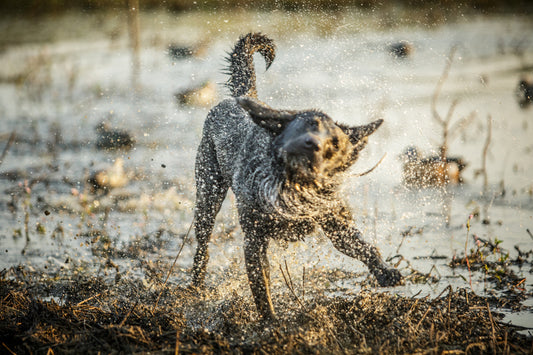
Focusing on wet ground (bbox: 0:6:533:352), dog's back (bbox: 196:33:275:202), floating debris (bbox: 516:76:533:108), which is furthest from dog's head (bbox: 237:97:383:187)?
floating debris (bbox: 516:76:533:108)

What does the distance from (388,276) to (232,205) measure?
3326 mm

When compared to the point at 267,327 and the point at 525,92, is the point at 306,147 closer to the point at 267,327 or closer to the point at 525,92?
the point at 267,327

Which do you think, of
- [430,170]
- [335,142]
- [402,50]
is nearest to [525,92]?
[402,50]

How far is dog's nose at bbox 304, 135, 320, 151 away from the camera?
3104mm

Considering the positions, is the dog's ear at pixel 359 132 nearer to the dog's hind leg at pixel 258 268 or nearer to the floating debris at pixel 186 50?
the dog's hind leg at pixel 258 268

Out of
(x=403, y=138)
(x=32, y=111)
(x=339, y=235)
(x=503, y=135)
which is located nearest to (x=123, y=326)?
(x=339, y=235)

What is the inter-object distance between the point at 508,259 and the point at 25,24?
1593 centimetres

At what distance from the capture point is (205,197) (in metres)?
4.94

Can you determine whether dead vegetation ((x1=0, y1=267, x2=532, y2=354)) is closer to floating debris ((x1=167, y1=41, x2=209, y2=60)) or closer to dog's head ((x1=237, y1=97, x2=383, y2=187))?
dog's head ((x1=237, y1=97, x2=383, y2=187))

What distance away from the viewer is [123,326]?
138 inches

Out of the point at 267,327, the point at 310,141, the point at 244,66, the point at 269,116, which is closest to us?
the point at 310,141

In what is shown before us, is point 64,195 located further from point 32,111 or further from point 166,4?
point 166,4

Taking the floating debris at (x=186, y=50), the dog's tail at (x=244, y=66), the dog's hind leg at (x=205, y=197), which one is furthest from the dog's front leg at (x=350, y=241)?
the floating debris at (x=186, y=50)

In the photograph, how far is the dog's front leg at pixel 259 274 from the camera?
3693 mm
